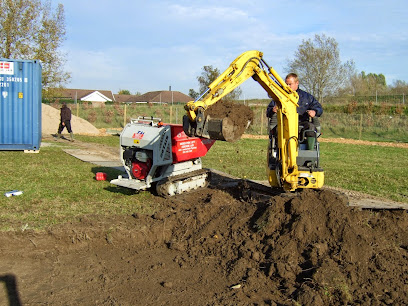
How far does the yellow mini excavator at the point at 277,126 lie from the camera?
6161mm

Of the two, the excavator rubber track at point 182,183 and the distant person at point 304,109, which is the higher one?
the distant person at point 304,109

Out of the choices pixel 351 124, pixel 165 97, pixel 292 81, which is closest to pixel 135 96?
pixel 165 97

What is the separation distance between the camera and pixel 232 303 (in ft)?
14.3

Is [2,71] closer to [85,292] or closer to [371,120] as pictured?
[85,292]

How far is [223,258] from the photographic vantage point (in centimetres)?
557

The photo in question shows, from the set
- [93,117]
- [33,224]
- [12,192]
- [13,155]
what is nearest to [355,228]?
[33,224]

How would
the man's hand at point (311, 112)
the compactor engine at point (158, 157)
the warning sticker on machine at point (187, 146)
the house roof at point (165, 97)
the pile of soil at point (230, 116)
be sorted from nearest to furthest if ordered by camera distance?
1. the pile of soil at point (230, 116)
2. the man's hand at point (311, 112)
3. the compactor engine at point (158, 157)
4. the warning sticker on machine at point (187, 146)
5. the house roof at point (165, 97)

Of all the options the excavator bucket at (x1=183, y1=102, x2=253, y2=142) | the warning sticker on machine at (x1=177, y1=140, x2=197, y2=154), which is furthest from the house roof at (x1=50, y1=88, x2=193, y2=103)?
the excavator bucket at (x1=183, y1=102, x2=253, y2=142)

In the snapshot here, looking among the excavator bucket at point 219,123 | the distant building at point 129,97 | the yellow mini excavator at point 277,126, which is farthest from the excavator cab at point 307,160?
the distant building at point 129,97

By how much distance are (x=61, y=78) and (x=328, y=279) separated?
28.7 m

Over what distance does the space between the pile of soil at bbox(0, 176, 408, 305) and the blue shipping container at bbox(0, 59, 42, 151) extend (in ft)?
33.2

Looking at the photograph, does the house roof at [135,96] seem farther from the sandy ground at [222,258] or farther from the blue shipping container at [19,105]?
the sandy ground at [222,258]

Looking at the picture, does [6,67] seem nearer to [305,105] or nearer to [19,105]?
[19,105]

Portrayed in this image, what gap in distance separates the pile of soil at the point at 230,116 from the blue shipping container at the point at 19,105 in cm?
1114
